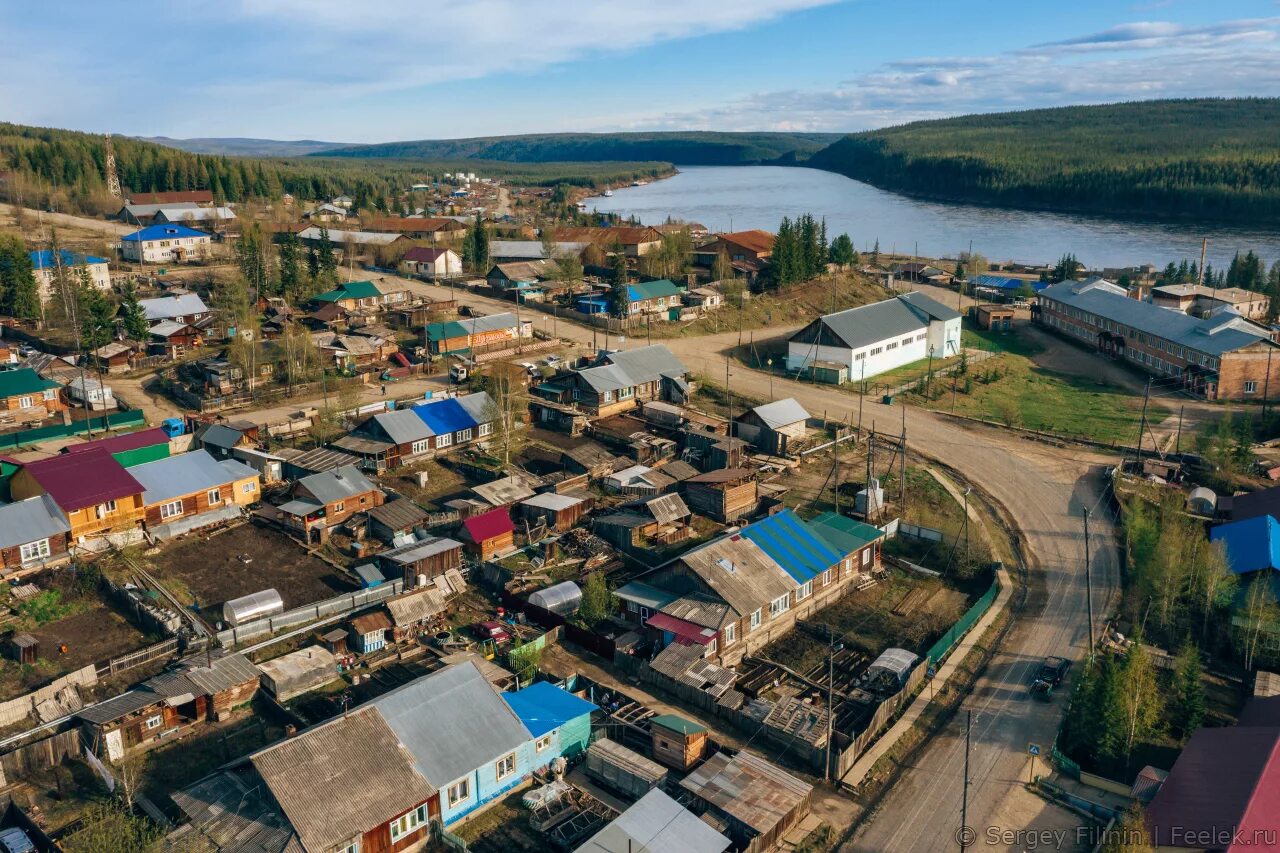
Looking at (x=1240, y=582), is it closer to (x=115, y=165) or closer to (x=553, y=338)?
(x=553, y=338)

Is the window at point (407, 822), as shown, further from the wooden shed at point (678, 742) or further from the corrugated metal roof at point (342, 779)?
the wooden shed at point (678, 742)

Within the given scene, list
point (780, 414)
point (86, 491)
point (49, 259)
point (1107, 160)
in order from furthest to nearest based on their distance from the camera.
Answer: point (1107, 160) < point (49, 259) < point (780, 414) < point (86, 491)

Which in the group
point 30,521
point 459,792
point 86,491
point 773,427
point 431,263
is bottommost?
point 459,792

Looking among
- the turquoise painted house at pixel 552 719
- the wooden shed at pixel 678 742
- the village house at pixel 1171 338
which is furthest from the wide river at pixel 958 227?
the turquoise painted house at pixel 552 719

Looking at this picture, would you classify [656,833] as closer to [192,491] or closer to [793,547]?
[793,547]

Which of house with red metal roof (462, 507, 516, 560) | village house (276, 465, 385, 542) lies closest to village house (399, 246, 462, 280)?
village house (276, 465, 385, 542)

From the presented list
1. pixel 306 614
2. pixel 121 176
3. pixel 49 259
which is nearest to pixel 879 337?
pixel 306 614

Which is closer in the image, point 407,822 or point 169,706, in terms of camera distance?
point 407,822
